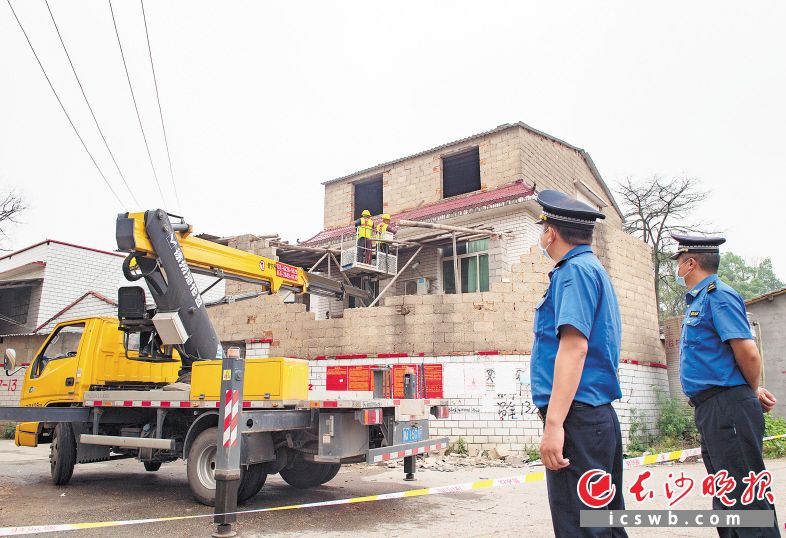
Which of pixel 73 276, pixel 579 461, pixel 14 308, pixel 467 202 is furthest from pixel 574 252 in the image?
pixel 14 308

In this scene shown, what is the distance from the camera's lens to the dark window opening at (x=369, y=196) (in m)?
19.6

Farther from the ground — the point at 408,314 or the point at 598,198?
the point at 598,198

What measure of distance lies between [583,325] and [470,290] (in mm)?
13401

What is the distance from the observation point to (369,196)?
1983 cm

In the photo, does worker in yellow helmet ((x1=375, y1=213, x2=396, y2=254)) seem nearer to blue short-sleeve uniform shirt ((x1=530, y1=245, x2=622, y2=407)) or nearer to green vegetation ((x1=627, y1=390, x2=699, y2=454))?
green vegetation ((x1=627, y1=390, x2=699, y2=454))

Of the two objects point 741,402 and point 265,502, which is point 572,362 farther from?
point 265,502

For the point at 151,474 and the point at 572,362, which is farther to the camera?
the point at 151,474

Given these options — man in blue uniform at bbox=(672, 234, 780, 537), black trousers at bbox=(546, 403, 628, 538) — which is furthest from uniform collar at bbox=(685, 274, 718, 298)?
black trousers at bbox=(546, 403, 628, 538)

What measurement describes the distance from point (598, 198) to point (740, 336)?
16.9 meters

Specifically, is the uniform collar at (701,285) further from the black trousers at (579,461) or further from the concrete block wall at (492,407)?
the concrete block wall at (492,407)

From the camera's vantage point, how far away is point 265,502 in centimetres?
696

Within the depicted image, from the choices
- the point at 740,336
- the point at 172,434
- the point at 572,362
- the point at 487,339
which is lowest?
the point at 172,434

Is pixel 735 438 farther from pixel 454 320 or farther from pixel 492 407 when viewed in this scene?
pixel 454 320

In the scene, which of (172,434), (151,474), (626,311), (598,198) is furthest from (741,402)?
(598,198)
